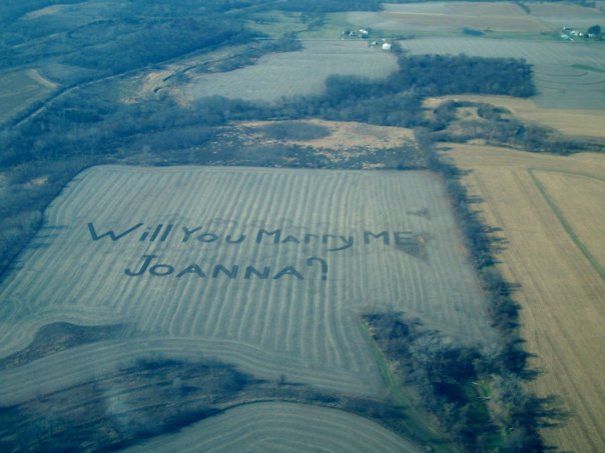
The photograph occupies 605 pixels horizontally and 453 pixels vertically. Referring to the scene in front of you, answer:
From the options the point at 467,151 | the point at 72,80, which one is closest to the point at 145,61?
the point at 72,80

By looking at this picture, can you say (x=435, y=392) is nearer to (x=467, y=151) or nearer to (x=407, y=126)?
(x=467, y=151)

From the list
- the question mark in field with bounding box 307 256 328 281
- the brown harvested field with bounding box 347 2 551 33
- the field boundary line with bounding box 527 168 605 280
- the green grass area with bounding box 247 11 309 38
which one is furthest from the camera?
the brown harvested field with bounding box 347 2 551 33

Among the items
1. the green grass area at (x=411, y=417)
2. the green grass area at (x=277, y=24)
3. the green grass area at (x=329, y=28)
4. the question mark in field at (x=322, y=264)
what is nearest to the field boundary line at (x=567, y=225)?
the green grass area at (x=411, y=417)

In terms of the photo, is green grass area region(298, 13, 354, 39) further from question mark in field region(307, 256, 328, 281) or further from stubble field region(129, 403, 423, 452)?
stubble field region(129, 403, 423, 452)

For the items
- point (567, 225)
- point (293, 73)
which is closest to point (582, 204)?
point (567, 225)

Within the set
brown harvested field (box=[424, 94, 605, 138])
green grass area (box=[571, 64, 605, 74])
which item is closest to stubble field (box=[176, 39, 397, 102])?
brown harvested field (box=[424, 94, 605, 138])

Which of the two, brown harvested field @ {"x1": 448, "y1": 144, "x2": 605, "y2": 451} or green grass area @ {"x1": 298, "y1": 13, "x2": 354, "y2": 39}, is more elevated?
green grass area @ {"x1": 298, "y1": 13, "x2": 354, "y2": 39}

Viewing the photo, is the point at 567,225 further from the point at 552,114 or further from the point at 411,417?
the point at 552,114
